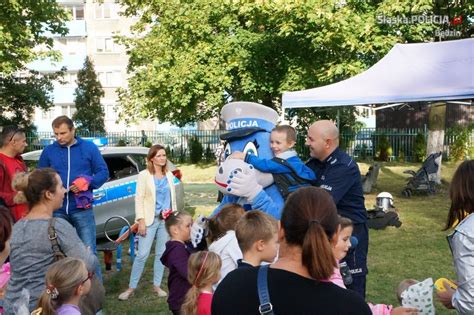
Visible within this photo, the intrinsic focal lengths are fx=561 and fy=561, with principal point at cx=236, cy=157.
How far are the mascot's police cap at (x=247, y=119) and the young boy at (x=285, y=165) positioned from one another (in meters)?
0.36

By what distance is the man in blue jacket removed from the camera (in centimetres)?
557

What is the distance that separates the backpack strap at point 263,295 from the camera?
6.16ft

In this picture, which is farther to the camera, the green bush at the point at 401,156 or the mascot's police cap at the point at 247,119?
the green bush at the point at 401,156

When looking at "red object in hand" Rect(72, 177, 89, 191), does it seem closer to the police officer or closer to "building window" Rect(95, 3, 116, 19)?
the police officer

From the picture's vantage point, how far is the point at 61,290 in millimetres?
2939

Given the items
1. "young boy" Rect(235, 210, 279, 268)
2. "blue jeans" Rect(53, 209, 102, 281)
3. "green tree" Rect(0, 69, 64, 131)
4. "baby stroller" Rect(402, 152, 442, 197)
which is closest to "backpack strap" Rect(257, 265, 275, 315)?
"young boy" Rect(235, 210, 279, 268)

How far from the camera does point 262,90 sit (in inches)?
862

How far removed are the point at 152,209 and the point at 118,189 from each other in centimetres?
268

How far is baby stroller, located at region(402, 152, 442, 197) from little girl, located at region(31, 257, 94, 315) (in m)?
11.7

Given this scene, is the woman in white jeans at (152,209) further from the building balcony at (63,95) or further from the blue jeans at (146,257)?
the building balcony at (63,95)

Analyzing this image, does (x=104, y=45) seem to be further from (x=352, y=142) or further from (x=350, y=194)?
(x=350, y=194)

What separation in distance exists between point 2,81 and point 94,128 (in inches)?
490

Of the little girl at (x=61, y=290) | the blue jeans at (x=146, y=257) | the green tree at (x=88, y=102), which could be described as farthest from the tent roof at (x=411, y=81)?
the green tree at (x=88, y=102)

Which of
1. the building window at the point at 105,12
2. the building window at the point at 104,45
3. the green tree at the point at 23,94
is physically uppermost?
the building window at the point at 105,12
